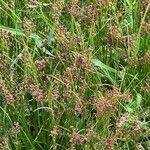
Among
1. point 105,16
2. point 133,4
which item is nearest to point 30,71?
point 105,16

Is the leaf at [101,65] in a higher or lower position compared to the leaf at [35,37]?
lower

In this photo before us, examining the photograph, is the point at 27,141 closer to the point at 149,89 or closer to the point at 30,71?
the point at 30,71

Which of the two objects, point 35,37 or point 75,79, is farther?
point 35,37

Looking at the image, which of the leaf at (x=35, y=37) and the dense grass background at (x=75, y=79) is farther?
the leaf at (x=35, y=37)

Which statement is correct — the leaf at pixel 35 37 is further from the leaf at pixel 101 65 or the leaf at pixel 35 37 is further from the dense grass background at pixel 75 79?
the leaf at pixel 101 65

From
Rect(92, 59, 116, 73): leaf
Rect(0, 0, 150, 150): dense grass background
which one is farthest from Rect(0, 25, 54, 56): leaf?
Rect(92, 59, 116, 73): leaf

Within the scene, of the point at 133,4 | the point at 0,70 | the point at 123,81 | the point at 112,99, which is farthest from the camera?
the point at 133,4

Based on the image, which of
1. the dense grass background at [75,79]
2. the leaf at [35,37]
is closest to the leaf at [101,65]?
the dense grass background at [75,79]

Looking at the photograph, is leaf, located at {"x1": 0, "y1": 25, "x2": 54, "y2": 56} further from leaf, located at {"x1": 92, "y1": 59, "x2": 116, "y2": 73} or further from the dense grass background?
leaf, located at {"x1": 92, "y1": 59, "x2": 116, "y2": 73}
